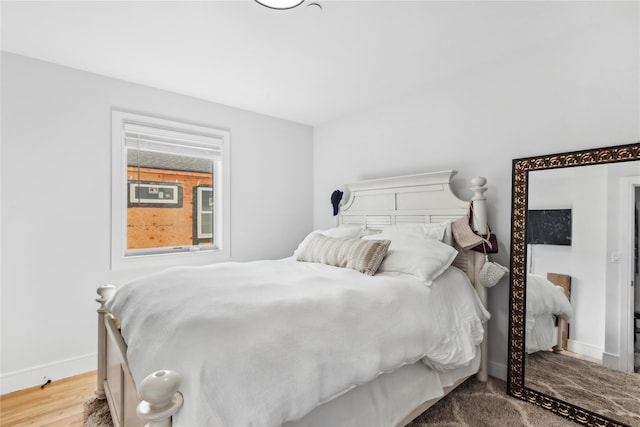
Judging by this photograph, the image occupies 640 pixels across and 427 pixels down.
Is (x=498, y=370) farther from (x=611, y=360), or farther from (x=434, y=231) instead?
(x=434, y=231)

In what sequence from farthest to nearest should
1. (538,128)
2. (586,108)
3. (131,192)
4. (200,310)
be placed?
(131,192) < (538,128) < (586,108) < (200,310)

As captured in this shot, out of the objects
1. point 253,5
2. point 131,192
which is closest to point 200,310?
point 253,5

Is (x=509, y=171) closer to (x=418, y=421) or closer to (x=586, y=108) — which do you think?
(x=586, y=108)

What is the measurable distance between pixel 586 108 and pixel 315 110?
2356mm

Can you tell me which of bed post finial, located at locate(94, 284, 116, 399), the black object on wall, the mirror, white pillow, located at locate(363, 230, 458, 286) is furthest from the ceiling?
bed post finial, located at locate(94, 284, 116, 399)

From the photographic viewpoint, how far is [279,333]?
120 cm

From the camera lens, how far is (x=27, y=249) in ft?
7.67

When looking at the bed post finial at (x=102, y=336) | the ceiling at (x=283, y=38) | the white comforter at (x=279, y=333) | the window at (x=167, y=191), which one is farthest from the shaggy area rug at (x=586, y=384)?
the window at (x=167, y=191)

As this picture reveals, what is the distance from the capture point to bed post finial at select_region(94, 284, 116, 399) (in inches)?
77.1

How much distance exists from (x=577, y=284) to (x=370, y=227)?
1.67 metres

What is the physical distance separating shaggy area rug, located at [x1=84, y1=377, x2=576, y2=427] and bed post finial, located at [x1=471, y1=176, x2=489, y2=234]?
43.4 inches

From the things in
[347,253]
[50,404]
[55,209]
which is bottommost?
[50,404]

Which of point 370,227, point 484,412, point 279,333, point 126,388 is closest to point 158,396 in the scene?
point 279,333

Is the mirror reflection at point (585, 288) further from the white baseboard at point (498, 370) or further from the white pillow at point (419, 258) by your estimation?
the white pillow at point (419, 258)
